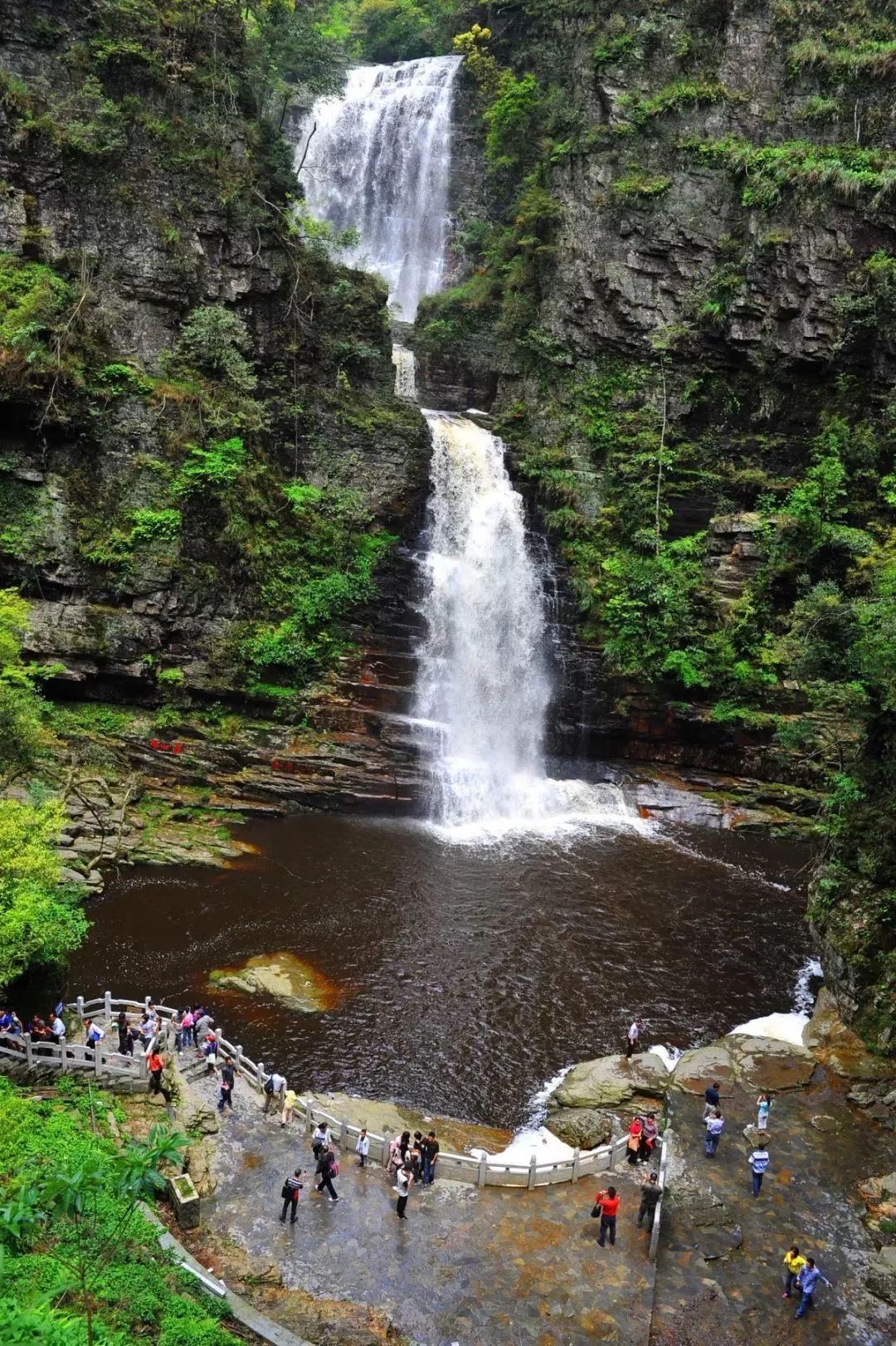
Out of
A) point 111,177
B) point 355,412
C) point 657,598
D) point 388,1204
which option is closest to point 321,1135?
point 388,1204

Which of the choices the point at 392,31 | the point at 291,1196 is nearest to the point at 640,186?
the point at 392,31

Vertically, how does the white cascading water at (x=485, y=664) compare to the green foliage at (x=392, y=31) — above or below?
below

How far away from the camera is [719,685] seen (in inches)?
1436

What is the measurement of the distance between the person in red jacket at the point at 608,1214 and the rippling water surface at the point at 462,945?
14.1ft

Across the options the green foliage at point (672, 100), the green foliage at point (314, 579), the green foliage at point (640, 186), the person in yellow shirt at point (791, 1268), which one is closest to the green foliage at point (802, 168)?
the green foliage at point (672, 100)

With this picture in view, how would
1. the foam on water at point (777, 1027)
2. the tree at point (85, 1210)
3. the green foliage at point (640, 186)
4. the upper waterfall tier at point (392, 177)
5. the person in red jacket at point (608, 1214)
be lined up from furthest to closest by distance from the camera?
1. the upper waterfall tier at point (392, 177)
2. the green foliage at point (640, 186)
3. the foam on water at point (777, 1027)
4. the person in red jacket at point (608, 1214)
5. the tree at point (85, 1210)

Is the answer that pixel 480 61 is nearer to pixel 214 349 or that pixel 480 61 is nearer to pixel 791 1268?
pixel 214 349

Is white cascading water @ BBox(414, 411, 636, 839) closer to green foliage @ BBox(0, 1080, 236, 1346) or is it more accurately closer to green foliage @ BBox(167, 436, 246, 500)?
green foliage @ BBox(167, 436, 246, 500)

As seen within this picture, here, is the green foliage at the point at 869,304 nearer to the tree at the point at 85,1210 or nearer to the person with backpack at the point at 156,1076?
the person with backpack at the point at 156,1076

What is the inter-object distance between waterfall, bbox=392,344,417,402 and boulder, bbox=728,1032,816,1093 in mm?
35959

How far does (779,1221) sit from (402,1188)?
664cm

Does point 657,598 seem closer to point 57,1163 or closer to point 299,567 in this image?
point 299,567

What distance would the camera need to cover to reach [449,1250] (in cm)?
1345

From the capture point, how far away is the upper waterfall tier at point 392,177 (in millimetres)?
52688
